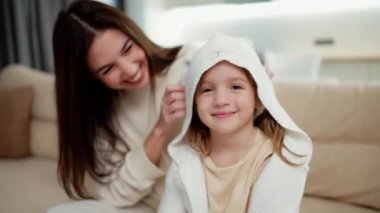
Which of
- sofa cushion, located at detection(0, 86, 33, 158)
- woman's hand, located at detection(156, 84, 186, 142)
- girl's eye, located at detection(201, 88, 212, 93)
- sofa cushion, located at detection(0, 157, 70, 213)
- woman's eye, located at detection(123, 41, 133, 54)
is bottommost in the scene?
sofa cushion, located at detection(0, 157, 70, 213)

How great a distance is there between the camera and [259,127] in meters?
0.88

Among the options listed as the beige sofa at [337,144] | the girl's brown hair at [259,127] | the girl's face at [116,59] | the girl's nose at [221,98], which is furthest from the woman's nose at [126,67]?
the beige sofa at [337,144]

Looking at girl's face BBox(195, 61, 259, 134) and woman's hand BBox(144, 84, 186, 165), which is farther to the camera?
woman's hand BBox(144, 84, 186, 165)

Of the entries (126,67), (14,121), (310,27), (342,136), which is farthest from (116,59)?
(310,27)

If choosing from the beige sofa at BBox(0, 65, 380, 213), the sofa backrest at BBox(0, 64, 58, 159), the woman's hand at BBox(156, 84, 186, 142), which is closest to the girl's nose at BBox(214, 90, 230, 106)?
the woman's hand at BBox(156, 84, 186, 142)

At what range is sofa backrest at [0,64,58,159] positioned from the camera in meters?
1.93

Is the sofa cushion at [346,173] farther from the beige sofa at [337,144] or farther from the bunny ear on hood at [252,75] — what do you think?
the bunny ear on hood at [252,75]

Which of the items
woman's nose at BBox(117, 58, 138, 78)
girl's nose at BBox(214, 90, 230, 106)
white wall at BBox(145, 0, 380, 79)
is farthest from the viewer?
white wall at BBox(145, 0, 380, 79)

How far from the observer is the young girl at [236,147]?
77cm

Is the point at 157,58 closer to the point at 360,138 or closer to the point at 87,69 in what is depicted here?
→ the point at 87,69

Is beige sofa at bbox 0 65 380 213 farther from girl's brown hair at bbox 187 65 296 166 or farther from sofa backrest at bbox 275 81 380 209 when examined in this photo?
girl's brown hair at bbox 187 65 296 166

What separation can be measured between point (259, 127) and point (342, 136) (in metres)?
0.43

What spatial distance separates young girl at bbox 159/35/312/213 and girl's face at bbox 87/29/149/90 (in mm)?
226

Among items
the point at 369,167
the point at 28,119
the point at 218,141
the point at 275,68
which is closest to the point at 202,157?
the point at 218,141
